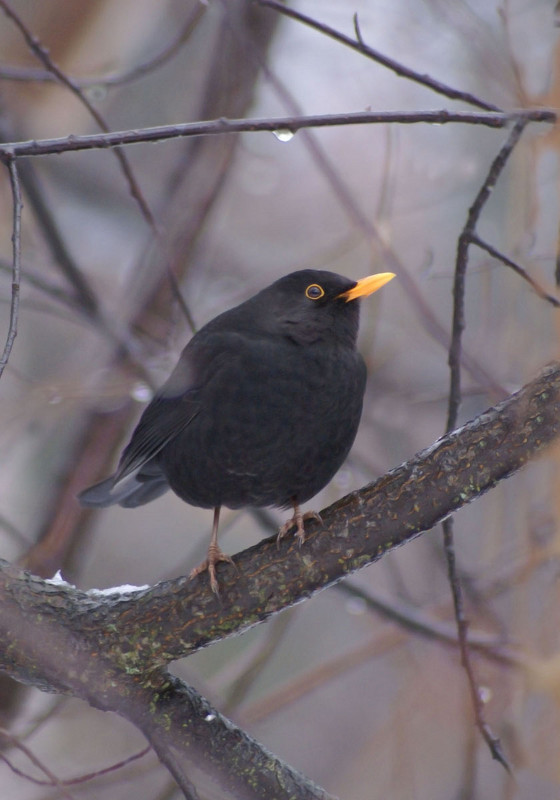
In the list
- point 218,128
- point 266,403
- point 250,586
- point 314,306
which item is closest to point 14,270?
point 218,128

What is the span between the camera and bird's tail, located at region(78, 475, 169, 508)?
3809 millimetres

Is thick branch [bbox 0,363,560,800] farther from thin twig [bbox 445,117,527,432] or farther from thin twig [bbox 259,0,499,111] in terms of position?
thin twig [bbox 259,0,499,111]

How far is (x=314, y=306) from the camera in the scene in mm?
3584

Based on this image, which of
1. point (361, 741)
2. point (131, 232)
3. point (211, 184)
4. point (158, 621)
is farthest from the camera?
point (131, 232)

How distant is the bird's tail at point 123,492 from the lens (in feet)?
12.5

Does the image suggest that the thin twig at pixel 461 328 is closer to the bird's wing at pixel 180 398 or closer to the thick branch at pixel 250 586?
the thick branch at pixel 250 586

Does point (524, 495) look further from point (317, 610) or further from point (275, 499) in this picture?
point (317, 610)

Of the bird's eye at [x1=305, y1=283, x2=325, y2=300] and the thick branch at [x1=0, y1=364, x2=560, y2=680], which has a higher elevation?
the bird's eye at [x1=305, y1=283, x2=325, y2=300]

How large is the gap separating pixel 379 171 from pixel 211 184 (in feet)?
6.20

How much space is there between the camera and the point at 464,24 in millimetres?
3123

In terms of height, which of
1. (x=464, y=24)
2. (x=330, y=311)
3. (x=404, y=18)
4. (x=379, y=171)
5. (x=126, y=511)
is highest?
(x=379, y=171)

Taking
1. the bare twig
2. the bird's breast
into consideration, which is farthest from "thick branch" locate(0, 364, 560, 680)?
the bare twig

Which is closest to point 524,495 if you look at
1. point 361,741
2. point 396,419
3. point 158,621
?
point 158,621

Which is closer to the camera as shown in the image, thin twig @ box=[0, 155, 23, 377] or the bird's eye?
thin twig @ box=[0, 155, 23, 377]
